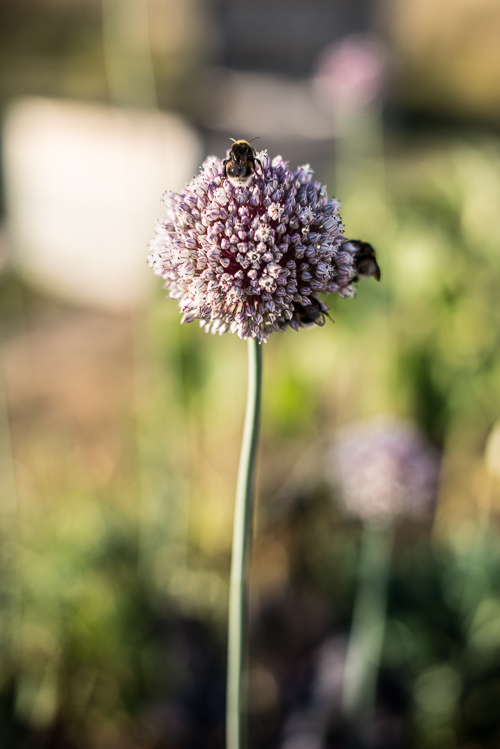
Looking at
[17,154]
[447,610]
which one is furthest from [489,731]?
[17,154]

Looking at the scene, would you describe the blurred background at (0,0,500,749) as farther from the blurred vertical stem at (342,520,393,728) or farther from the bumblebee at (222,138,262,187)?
the bumblebee at (222,138,262,187)

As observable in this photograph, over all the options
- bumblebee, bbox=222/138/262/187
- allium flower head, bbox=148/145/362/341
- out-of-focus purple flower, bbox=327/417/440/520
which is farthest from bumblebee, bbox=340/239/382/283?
out-of-focus purple flower, bbox=327/417/440/520

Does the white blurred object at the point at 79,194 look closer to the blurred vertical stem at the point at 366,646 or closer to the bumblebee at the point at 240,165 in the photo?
the blurred vertical stem at the point at 366,646

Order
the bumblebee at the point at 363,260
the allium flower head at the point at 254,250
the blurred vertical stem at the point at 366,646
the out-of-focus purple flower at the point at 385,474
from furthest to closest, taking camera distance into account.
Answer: the blurred vertical stem at the point at 366,646 → the out-of-focus purple flower at the point at 385,474 → the bumblebee at the point at 363,260 → the allium flower head at the point at 254,250

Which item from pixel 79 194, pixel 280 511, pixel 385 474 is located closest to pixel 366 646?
pixel 385 474

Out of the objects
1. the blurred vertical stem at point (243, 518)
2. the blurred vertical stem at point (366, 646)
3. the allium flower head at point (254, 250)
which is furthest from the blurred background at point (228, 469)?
the allium flower head at point (254, 250)

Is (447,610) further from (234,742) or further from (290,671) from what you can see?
(234,742)
